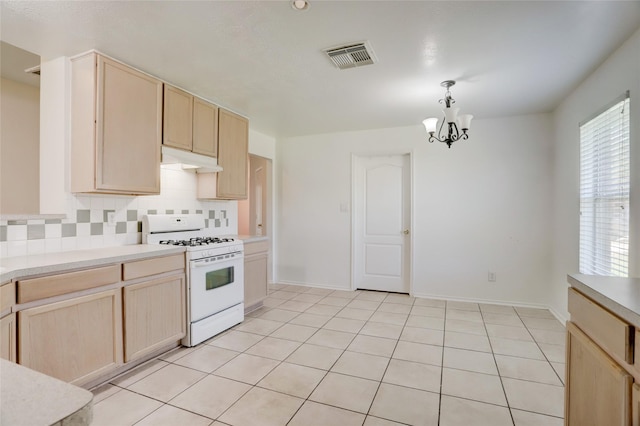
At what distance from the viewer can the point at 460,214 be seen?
13.9ft

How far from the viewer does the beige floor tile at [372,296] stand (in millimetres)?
4387

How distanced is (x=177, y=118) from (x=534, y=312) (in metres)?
4.41

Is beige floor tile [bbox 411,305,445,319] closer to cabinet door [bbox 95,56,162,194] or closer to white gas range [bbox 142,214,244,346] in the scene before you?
white gas range [bbox 142,214,244,346]

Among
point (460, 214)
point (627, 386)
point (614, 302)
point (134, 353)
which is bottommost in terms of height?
point (134, 353)

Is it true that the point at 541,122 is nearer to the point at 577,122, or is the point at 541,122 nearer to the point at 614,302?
the point at 577,122

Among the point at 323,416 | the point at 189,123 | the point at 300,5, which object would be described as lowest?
the point at 323,416

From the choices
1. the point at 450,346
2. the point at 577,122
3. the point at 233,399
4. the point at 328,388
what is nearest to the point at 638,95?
the point at 577,122

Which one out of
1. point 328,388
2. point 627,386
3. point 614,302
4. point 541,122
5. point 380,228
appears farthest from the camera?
point 380,228

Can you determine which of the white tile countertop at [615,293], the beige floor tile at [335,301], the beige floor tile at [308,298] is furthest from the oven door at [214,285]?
the white tile countertop at [615,293]

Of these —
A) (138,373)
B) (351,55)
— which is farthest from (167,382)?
(351,55)

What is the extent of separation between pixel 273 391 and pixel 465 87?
303 cm

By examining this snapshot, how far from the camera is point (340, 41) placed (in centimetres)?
223

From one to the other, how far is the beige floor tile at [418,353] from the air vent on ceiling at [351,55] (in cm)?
238

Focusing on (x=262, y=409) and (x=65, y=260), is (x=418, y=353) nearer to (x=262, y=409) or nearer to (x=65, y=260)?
(x=262, y=409)
